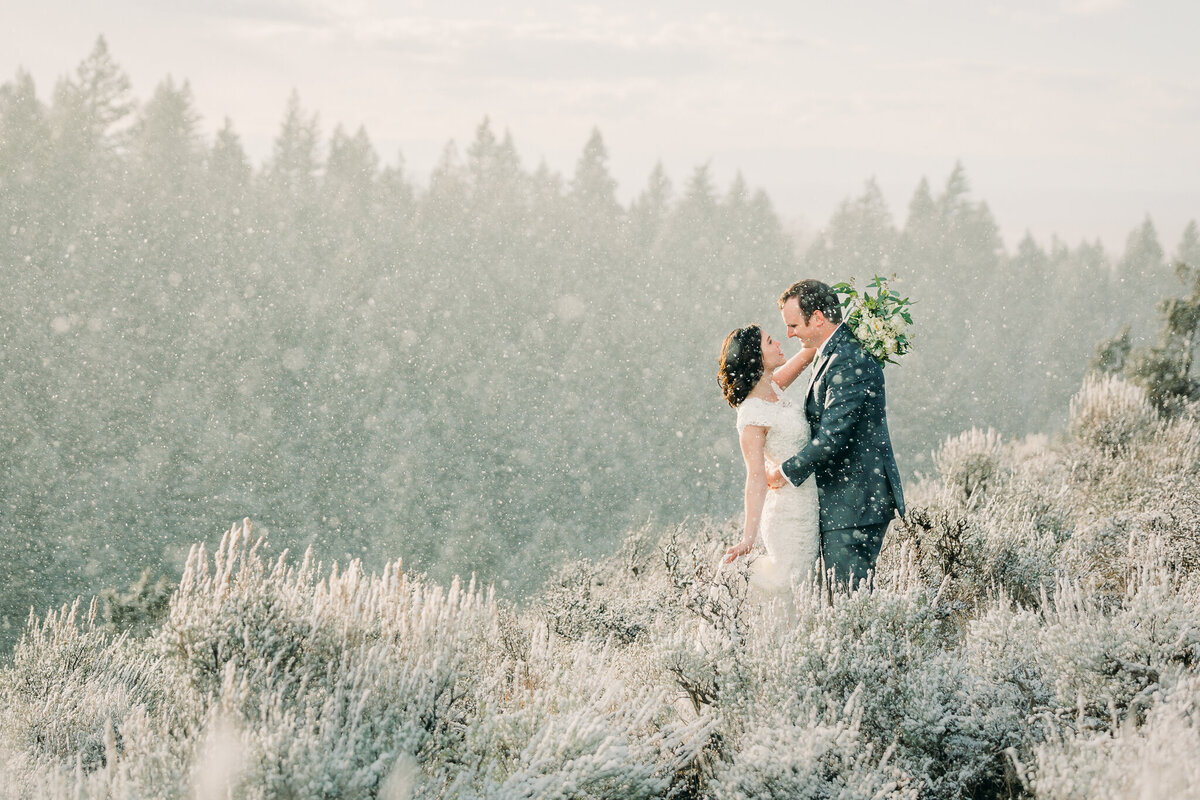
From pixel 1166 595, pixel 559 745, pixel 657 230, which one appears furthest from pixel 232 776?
pixel 657 230

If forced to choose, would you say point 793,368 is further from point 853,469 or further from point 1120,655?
point 1120,655

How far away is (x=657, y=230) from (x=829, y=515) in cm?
4715

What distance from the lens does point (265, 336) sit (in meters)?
38.9

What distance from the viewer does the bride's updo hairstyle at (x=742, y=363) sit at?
13.9 ft

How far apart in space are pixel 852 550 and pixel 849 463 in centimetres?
44

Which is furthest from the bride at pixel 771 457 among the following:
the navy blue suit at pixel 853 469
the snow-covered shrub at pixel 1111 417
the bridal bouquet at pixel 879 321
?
the snow-covered shrub at pixel 1111 417

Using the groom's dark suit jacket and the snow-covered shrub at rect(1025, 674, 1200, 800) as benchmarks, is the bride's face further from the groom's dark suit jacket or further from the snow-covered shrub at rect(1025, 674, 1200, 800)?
the snow-covered shrub at rect(1025, 674, 1200, 800)

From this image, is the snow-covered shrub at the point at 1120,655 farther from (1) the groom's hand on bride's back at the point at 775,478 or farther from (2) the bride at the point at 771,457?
(1) the groom's hand on bride's back at the point at 775,478

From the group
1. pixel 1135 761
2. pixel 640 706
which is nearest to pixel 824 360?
pixel 640 706

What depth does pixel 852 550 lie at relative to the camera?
163 inches

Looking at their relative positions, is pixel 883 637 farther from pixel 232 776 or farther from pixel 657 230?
pixel 657 230

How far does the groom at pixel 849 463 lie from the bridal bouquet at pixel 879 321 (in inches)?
7.7

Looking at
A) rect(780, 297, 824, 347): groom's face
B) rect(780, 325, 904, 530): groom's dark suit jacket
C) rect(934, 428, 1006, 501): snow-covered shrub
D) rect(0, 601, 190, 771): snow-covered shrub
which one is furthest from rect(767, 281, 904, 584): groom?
rect(934, 428, 1006, 501): snow-covered shrub

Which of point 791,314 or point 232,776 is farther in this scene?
point 791,314
